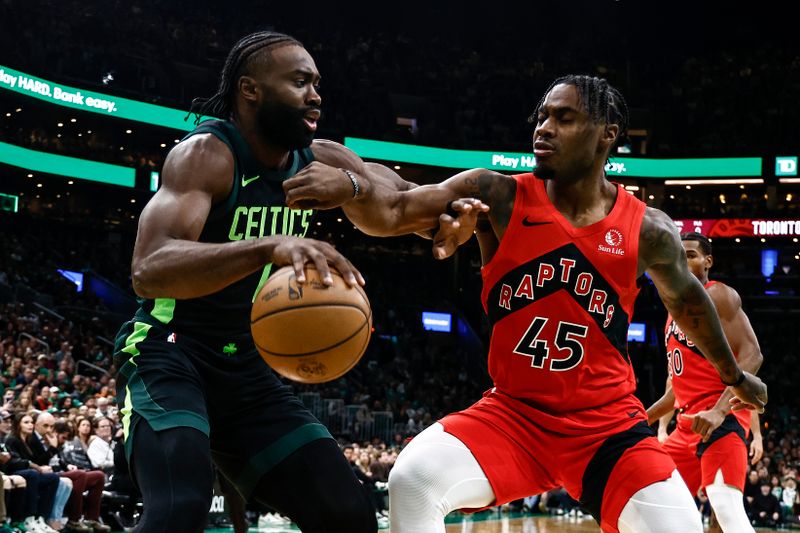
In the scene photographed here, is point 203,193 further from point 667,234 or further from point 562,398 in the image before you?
point 667,234

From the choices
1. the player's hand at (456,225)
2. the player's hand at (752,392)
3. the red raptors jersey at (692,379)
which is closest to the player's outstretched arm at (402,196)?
the player's hand at (456,225)

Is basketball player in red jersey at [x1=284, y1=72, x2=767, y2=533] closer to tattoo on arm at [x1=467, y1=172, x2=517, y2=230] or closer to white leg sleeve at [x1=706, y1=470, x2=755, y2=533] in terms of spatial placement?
tattoo on arm at [x1=467, y1=172, x2=517, y2=230]

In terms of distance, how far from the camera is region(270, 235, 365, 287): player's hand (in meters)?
2.81

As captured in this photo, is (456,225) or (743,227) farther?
(743,227)

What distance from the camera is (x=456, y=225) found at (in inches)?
140

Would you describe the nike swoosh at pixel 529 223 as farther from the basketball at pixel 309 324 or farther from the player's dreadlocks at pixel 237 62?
the player's dreadlocks at pixel 237 62

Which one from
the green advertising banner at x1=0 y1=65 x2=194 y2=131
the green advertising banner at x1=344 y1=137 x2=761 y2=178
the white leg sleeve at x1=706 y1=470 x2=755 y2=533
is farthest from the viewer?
the green advertising banner at x1=344 y1=137 x2=761 y2=178

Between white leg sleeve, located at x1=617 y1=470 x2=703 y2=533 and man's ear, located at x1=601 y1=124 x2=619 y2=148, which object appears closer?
white leg sleeve, located at x1=617 y1=470 x2=703 y2=533

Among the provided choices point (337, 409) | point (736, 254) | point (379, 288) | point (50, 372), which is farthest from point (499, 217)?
point (736, 254)

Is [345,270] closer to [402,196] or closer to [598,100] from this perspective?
[402,196]

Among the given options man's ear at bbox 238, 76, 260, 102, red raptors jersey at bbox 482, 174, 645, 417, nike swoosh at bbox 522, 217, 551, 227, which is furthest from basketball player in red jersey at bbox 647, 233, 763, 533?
man's ear at bbox 238, 76, 260, 102

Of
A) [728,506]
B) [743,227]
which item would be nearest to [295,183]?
[728,506]

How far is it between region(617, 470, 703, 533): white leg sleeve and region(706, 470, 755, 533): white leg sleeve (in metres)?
2.75

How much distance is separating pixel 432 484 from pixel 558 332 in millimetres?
808
